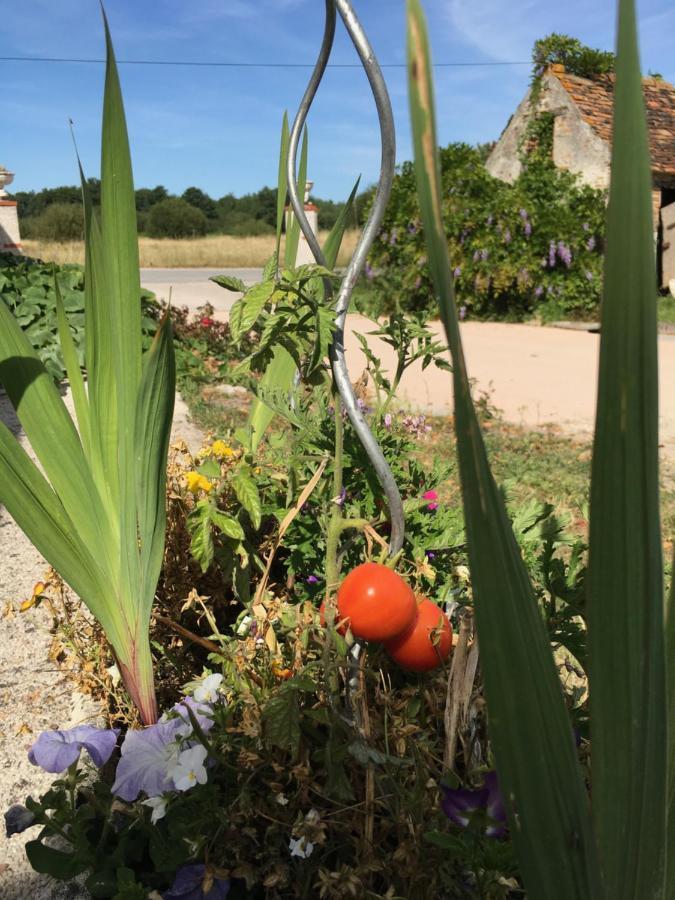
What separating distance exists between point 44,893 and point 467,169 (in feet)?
39.9

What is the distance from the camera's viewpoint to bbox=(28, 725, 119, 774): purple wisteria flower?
3.77 feet

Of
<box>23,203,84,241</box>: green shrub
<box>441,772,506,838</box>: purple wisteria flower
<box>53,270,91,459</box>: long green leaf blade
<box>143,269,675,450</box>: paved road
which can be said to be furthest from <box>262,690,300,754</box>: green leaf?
<box>23,203,84,241</box>: green shrub

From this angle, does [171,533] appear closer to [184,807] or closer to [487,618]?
[184,807]

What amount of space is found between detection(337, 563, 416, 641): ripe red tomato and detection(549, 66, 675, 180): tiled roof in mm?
12064

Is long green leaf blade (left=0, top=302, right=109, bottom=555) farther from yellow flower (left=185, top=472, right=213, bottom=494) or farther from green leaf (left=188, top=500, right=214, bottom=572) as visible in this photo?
yellow flower (left=185, top=472, right=213, bottom=494)

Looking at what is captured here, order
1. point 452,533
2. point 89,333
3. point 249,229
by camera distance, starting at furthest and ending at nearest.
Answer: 1. point 249,229
2. point 452,533
3. point 89,333

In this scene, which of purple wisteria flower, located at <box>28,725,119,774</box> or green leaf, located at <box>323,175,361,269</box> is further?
green leaf, located at <box>323,175,361,269</box>

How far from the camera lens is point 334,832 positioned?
1115 millimetres

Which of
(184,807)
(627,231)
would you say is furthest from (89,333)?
(627,231)

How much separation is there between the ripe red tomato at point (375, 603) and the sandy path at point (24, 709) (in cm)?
56

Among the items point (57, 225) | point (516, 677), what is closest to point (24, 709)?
point (516, 677)

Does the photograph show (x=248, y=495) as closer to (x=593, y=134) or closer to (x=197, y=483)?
(x=197, y=483)

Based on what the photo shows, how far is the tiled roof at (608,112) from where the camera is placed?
1169cm

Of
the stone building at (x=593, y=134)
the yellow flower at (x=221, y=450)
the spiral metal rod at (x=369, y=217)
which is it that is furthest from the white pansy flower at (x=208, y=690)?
the stone building at (x=593, y=134)
